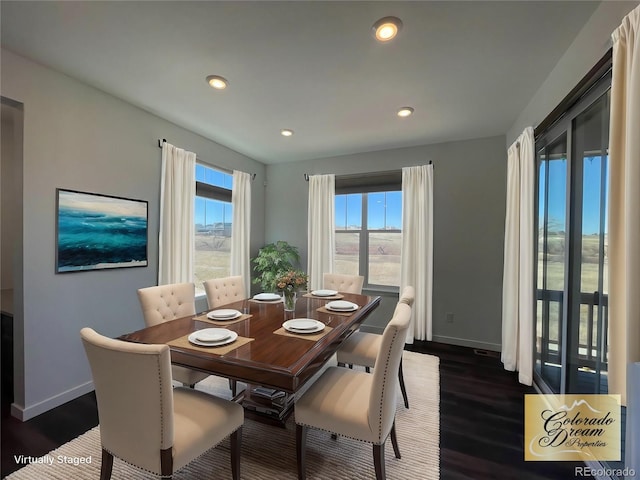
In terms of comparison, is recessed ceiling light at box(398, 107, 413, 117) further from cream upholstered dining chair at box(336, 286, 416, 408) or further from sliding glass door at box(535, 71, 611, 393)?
cream upholstered dining chair at box(336, 286, 416, 408)

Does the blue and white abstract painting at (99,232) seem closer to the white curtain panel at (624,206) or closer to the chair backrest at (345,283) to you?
the chair backrest at (345,283)

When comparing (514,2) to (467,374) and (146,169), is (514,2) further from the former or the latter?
(146,169)

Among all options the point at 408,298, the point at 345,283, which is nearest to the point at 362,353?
the point at 408,298

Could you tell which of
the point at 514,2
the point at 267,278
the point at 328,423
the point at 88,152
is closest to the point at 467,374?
the point at 328,423

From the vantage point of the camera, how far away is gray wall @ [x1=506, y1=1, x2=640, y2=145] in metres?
1.47

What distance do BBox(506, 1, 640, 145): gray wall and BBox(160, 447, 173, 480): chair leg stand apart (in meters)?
2.93

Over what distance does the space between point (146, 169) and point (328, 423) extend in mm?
2941

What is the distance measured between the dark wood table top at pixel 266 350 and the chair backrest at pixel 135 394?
0.91ft

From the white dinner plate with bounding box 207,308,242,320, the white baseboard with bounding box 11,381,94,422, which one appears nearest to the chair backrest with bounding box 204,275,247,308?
the white dinner plate with bounding box 207,308,242,320

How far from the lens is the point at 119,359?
116 cm

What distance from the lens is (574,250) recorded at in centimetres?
202

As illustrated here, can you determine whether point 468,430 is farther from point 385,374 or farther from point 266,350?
point 266,350

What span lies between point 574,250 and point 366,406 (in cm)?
186

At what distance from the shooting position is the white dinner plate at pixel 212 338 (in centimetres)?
157
